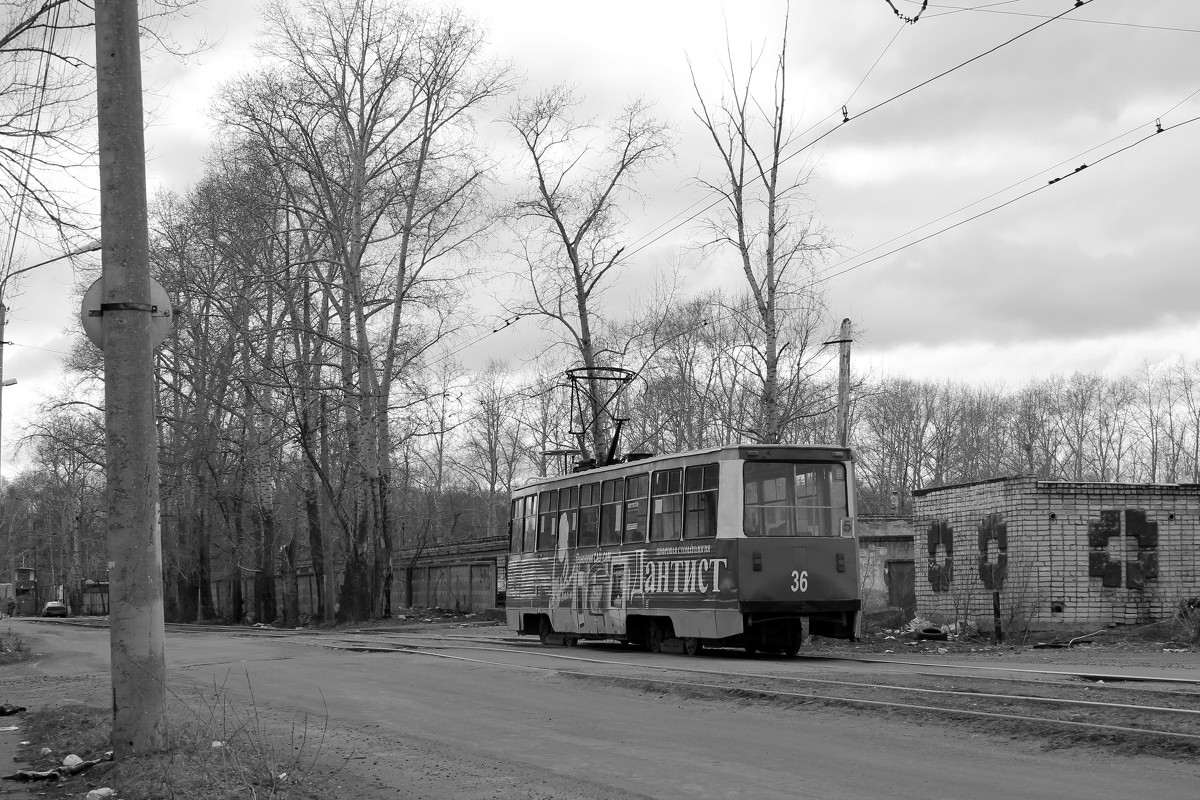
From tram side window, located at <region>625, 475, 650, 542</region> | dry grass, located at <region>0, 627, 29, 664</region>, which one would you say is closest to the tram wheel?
tram side window, located at <region>625, 475, 650, 542</region>

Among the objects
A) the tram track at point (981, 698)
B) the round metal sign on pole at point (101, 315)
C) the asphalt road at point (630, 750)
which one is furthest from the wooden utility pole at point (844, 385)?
the round metal sign on pole at point (101, 315)

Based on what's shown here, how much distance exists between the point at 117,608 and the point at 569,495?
46.9 ft

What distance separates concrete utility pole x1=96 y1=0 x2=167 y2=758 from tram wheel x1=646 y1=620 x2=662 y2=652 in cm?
1215

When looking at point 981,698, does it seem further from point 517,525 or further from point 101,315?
point 517,525

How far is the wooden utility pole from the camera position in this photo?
25516 mm

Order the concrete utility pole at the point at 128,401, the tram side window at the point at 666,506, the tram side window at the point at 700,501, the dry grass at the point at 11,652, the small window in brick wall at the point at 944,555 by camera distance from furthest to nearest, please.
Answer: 1. the small window in brick wall at the point at 944,555
2. the dry grass at the point at 11,652
3. the tram side window at the point at 666,506
4. the tram side window at the point at 700,501
5. the concrete utility pole at the point at 128,401

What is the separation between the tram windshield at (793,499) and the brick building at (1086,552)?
17.2 feet

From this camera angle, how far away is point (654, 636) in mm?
18938

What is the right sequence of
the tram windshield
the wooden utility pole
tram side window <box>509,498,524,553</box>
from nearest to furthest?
the tram windshield, tram side window <box>509,498,524,553</box>, the wooden utility pole

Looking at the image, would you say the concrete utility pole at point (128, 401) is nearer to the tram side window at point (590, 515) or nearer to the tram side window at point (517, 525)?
the tram side window at point (590, 515)

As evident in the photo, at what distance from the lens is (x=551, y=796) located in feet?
22.7

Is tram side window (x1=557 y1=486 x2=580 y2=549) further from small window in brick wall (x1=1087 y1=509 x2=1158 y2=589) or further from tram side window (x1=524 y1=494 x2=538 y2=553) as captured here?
small window in brick wall (x1=1087 y1=509 x2=1158 y2=589)

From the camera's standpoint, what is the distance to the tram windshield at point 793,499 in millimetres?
16953

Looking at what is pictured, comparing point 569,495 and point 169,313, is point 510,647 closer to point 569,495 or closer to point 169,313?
point 569,495
